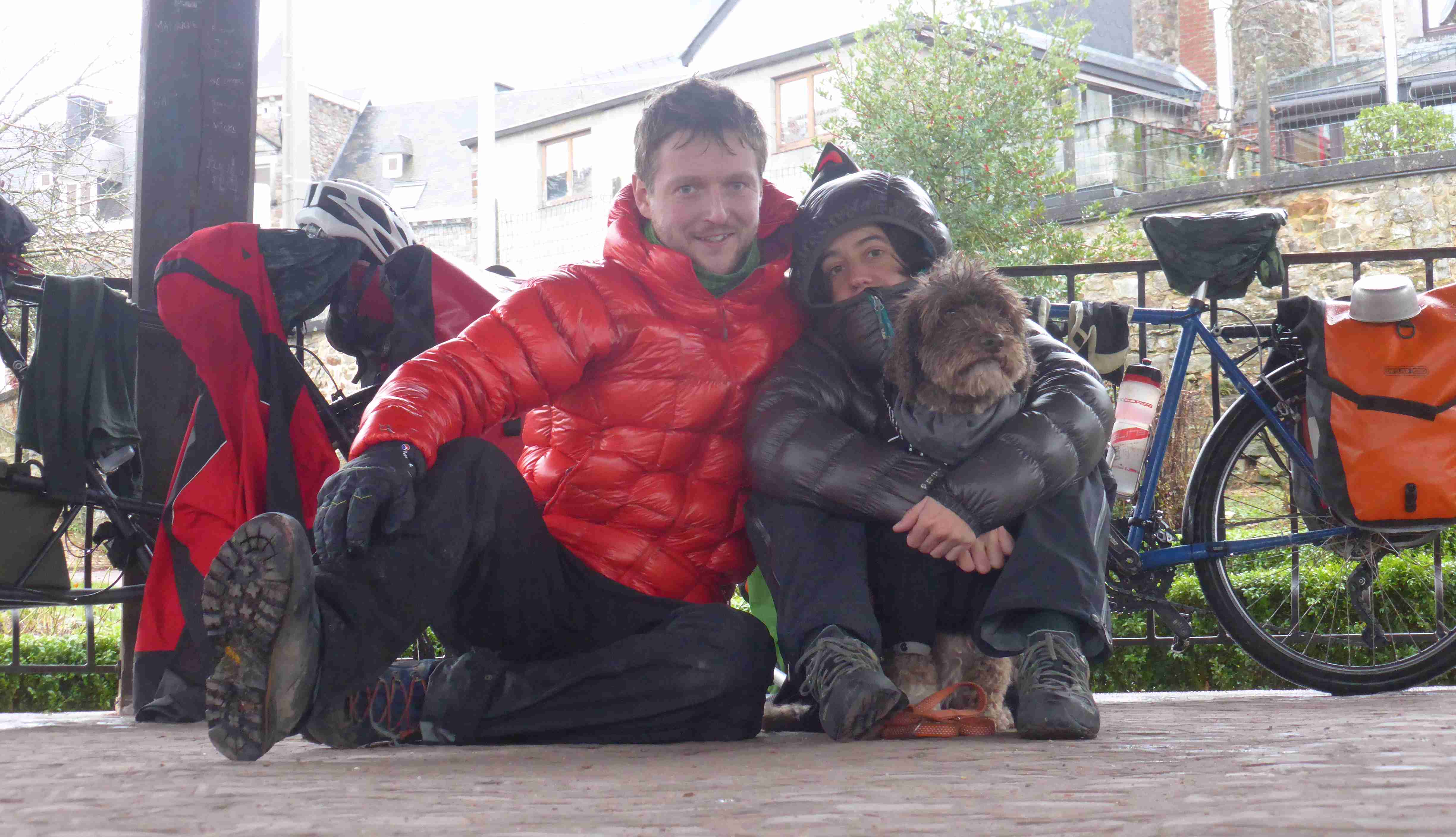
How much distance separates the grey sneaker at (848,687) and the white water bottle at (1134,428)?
5.22ft

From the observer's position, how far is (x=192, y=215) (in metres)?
3.34

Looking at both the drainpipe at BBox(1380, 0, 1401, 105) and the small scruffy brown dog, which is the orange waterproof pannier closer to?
the small scruffy brown dog

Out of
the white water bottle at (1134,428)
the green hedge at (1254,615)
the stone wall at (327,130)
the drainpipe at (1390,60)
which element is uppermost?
the stone wall at (327,130)

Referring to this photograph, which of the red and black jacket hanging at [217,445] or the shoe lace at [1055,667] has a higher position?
the red and black jacket hanging at [217,445]

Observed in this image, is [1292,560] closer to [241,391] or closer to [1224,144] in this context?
[241,391]

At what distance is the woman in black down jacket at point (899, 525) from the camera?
1.95 m

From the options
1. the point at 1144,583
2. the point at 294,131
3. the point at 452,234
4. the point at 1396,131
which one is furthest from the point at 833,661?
the point at 452,234

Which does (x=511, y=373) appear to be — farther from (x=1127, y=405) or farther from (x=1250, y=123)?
(x=1250, y=123)

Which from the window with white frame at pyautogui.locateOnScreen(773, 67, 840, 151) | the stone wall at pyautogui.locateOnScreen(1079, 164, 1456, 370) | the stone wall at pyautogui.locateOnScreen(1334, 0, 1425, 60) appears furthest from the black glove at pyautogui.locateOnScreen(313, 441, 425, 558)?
the stone wall at pyautogui.locateOnScreen(1334, 0, 1425, 60)

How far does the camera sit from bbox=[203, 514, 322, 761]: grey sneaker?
1614 mm

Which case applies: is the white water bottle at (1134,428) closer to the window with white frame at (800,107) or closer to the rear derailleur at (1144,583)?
the rear derailleur at (1144,583)

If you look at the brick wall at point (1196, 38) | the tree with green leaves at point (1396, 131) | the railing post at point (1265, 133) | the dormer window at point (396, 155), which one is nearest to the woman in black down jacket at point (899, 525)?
the railing post at point (1265, 133)

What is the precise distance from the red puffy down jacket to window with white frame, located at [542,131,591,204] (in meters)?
19.0

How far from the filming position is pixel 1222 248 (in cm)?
321
